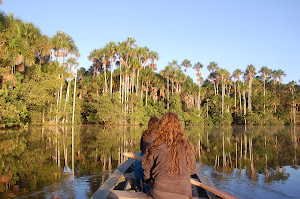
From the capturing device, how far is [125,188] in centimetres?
521

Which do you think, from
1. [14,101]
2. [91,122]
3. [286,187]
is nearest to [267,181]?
[286,187]

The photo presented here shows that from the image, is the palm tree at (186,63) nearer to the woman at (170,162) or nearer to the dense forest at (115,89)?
the dense forest at (115,89)

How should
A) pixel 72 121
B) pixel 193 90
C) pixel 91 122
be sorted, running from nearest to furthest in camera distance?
1. pixel 72 121
2. pixel 91 122
3. pixel 193 90

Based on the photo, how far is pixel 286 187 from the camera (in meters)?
7.97

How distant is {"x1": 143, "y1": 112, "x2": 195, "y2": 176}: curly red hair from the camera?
345cm

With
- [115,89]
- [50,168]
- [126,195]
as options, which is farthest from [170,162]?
[115,89]

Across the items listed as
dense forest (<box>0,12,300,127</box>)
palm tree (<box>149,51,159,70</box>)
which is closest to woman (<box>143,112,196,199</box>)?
dense forest (<box>0,12,300,127</box>)

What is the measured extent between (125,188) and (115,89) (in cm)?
5490

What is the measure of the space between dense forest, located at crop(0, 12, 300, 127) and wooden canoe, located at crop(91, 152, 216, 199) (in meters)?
19.9

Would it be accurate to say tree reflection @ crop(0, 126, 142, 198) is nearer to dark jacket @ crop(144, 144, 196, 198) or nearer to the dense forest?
dark jacket @ crop(144, 144, 196, 198)

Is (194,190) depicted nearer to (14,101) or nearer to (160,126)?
(160,126)

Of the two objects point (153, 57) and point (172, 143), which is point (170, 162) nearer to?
point (172, 143)

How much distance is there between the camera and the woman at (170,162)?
3.47 m

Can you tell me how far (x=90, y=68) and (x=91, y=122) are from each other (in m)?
21.1
